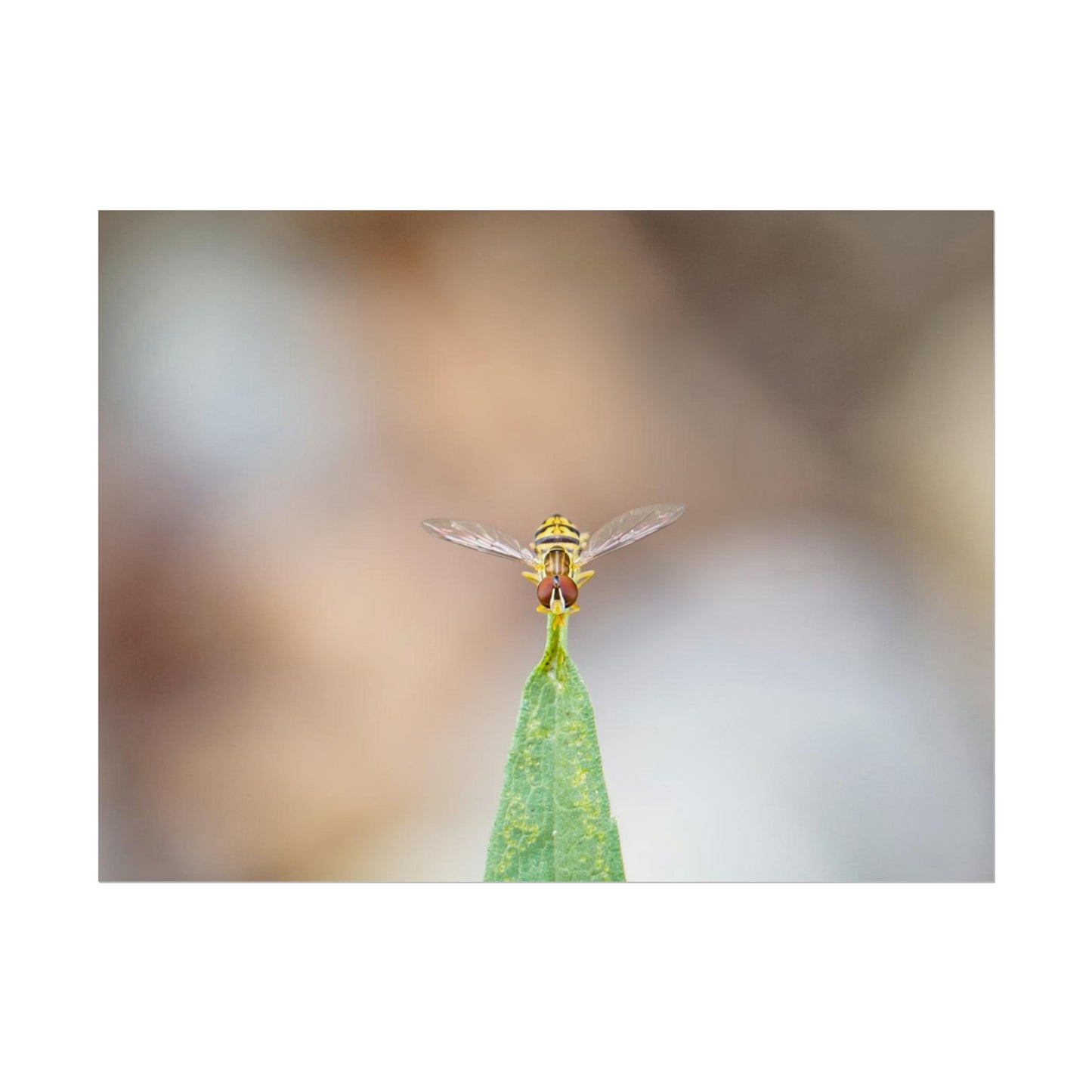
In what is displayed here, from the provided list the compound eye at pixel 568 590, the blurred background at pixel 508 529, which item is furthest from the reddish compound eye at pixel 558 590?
the blurred background at pixel 508 529

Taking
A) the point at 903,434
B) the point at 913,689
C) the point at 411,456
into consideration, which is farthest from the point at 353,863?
the point at 903,434

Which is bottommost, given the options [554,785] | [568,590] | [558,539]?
[554,785]

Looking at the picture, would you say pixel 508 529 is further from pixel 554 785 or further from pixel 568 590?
pixel 554 785

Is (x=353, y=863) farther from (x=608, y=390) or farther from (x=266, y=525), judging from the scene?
(x=608, y=390)

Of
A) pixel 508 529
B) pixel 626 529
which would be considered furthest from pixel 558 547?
pixel 508 529

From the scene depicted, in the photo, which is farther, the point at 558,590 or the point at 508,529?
the point at 508,529

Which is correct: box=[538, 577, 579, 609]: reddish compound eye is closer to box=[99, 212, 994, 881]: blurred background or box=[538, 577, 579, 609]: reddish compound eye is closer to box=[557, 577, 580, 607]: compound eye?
box=[557, 577, 580, 607]: compound eye

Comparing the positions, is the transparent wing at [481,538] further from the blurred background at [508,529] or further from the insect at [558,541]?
the blurred background at [508,529]
